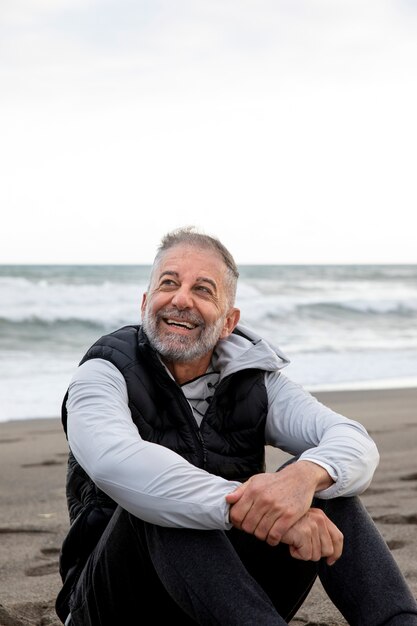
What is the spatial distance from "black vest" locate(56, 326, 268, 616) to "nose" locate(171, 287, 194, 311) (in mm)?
175

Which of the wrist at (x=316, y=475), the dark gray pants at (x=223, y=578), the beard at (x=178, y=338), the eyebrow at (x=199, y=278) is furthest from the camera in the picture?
the eyebrow at (x=199, y=278)

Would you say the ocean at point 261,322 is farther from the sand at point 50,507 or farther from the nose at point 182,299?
the nose at point 182,299

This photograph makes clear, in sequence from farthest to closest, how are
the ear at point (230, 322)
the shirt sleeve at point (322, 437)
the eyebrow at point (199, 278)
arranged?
1. the ear at point (230, 322)
2. the eyebrow at point (199, 278)
3. the shirt sleeve at point (322, 437)

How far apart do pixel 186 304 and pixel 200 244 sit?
25 cm

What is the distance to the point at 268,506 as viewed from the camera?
224 cm

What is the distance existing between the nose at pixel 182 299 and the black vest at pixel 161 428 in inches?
6.9

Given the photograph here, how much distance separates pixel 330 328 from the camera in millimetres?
20094

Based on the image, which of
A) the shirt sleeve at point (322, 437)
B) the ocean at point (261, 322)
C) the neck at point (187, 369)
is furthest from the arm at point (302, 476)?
the ocean at point (261, 322)

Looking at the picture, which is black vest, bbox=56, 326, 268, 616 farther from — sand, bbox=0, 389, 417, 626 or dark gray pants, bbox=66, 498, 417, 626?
sand, bbox=0, 389, 417, 626

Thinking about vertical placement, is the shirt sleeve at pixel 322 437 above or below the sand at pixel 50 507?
above

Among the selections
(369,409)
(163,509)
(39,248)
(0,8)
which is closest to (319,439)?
(163,509)

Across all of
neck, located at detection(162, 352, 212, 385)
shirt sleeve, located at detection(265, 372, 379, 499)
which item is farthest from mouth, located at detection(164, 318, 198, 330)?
shirt sleeve, located at detection(265, 372, 379, 499)

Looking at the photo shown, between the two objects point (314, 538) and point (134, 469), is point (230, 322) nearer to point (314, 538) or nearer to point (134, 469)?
point (134, 469)

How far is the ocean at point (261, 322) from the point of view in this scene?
1106 cm
